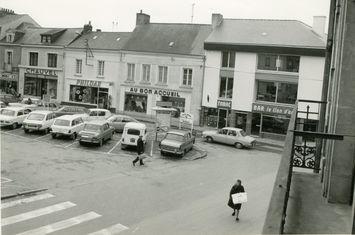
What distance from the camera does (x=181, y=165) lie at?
25.1 m

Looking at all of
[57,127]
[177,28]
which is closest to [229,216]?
[57,127]

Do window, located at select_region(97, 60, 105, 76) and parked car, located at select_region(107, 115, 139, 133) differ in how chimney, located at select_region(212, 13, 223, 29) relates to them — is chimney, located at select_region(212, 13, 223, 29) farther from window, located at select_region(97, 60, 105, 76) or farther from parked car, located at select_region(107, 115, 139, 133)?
parked car, located at select_region(107, 115, 139, 133)

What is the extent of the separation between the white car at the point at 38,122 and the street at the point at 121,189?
0.83 metres

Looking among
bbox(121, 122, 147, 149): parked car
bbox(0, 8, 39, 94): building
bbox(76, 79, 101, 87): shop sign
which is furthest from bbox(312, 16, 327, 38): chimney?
bbox(0, 8, 39, 94): building

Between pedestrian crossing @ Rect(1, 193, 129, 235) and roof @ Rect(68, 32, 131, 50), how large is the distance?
30.9 metres

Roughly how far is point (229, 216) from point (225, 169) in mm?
8534

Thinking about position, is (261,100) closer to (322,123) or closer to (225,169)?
(225,169)

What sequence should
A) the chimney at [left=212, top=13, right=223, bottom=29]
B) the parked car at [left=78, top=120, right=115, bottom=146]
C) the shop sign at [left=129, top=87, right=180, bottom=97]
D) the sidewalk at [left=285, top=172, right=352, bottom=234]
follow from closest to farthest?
the sidewalk at [left=285, top=172, right=352, bottom=234], the parked car at [left=78, top=120, right=115, bottom=146], the chimney at [left=212, top=13, right=223, bottom=29], the shop sign at [left=129, top=87, right=180, bottom=97]

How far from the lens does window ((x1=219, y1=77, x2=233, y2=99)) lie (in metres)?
39.2

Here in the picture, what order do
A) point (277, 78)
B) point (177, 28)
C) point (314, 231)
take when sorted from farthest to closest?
1. point (177, 28)
2. point (277, 78)
3. point (314, 231)

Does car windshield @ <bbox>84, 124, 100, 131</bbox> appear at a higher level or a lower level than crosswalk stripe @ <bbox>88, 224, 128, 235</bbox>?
higher

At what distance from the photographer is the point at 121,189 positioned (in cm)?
1914

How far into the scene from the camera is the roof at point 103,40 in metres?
46.8

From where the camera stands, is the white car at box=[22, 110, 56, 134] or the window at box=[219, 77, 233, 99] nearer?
the white car at box=[22, 110, 56, 134]
